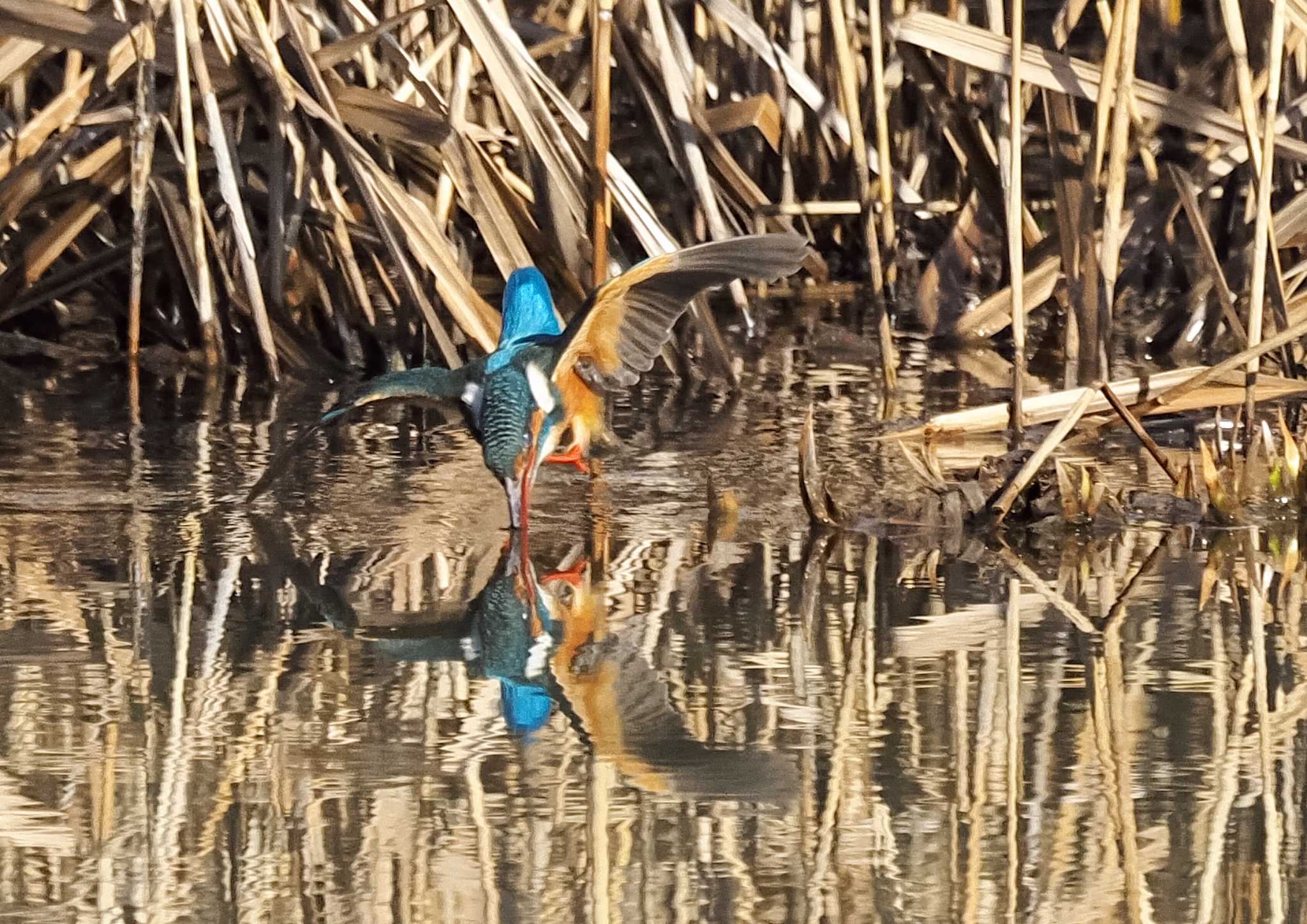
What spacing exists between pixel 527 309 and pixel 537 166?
1255mm

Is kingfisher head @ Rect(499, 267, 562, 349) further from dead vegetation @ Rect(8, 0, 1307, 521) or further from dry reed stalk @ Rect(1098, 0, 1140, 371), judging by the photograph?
dry reed stalk @ Rect(1098, 0, 1140, 371)

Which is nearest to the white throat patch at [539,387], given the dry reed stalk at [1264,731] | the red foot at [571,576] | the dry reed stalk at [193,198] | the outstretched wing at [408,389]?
the outstretched wing at [408,389]

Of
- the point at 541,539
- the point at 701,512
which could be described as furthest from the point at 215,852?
the point at 701,512

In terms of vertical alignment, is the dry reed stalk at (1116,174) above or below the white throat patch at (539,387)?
above

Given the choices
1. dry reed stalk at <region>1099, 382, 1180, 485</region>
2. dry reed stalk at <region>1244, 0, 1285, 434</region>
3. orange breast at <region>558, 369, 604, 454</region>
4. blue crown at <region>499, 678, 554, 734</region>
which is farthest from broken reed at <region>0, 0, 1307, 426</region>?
blue crown at <region>499, 678, 554, 734</region>

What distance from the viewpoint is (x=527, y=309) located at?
450cm

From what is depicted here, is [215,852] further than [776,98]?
No

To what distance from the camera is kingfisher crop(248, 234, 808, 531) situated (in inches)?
157

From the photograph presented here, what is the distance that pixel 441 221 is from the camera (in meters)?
5.89

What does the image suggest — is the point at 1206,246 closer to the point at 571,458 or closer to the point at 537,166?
the point at 537,166

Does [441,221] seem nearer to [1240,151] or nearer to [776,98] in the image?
[776,98]

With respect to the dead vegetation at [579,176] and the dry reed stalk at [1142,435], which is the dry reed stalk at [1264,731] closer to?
the dry reed stalk at [1142,435]

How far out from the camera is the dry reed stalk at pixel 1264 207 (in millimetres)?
4336

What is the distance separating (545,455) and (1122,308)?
11.0 ft
